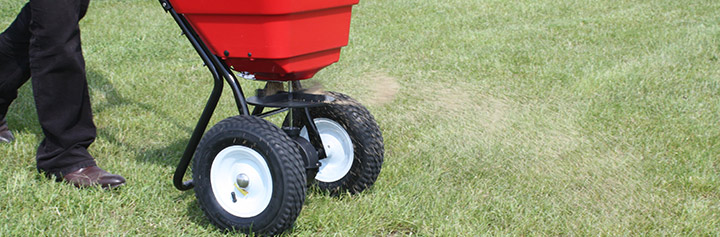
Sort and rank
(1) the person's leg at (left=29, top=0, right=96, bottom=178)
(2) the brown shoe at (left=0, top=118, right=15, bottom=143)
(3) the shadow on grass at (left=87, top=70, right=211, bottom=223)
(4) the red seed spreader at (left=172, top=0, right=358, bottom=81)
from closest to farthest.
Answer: (4) the red seed spreader at (left=172, top=0, right=358, bottom=81), (1) the person's leg at (left=29, top=0, right=96, bottom=178), (3) the shadow on grass at (left=87, top=70, right=211, bottom=223), (2) the brown shoe at (left=0, top=118, right=15, bottom=143)

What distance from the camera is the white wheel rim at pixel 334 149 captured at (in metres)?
2.73

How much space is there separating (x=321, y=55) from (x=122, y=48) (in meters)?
3.60

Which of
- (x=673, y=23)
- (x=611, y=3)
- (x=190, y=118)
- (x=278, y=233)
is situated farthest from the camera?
(x=611, y=3)

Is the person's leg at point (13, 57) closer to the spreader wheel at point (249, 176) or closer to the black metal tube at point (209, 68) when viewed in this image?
the black metal tube at point (209, 68)

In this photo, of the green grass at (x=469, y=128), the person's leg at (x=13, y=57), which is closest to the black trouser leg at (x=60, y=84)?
the green grass at (x=469, y=128)

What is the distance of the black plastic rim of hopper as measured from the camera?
244 centimetres

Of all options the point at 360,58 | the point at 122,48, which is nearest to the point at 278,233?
the point at 360,58

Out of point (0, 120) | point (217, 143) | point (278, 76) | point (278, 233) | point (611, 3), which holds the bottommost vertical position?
point (611, 3)

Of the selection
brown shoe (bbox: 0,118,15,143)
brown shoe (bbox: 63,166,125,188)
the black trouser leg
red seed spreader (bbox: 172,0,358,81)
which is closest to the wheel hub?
red seed spreader (bbox: 172,0,358,81)

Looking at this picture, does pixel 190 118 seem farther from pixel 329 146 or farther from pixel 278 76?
pixel 278 76

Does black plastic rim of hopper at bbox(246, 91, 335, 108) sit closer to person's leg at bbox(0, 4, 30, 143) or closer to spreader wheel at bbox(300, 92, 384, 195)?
spreader wheel at bbox(300, 92, 384, 195)

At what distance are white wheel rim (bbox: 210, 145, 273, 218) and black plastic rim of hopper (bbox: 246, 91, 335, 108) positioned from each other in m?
0.21

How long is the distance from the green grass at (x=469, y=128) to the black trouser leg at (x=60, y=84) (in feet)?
0.46

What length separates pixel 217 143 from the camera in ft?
7.65
